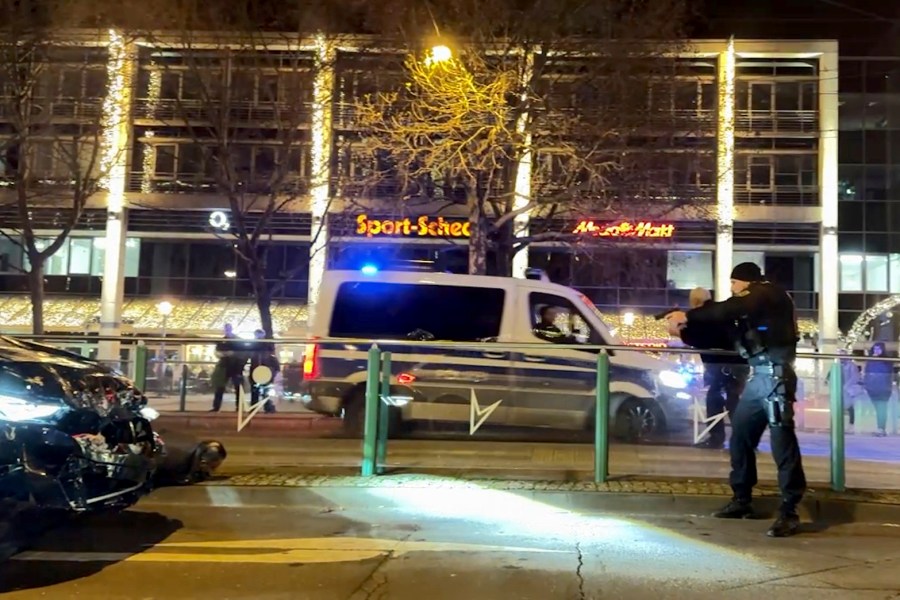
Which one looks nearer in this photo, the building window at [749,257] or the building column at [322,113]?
the building column at [322,113]

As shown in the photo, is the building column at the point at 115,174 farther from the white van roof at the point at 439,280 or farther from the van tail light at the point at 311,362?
the white van roof at the point at 439,280

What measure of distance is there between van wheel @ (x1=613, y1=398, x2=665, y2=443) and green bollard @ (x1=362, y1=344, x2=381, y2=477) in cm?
232

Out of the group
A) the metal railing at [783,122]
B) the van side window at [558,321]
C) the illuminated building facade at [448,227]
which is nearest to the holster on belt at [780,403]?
the van side window at [558,321]

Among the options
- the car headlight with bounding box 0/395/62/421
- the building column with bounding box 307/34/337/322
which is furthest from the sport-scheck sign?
the car headlight with bounding box 0/395/62/421

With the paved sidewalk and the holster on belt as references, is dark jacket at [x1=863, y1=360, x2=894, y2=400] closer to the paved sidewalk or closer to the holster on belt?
the paved sidewalk

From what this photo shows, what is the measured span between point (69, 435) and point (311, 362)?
372 centimetres

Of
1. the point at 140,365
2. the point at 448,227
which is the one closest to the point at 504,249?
the point at 448,227

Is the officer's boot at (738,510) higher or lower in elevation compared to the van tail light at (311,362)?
lower

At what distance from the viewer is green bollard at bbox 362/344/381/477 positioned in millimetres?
7984

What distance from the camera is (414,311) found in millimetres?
10281

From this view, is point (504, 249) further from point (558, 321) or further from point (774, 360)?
point (774, 360)

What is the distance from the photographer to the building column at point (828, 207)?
30516 millimetres

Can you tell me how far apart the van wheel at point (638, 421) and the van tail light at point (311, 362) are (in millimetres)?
3176

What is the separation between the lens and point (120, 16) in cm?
1653
